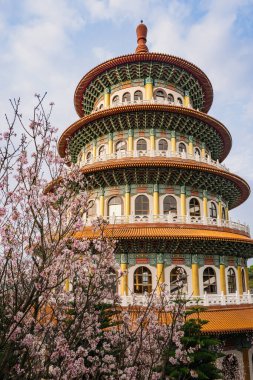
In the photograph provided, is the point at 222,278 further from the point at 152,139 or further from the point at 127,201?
the point at 152,139

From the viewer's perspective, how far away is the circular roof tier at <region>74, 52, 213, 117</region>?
85.0ft

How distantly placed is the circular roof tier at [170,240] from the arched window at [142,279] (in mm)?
1060

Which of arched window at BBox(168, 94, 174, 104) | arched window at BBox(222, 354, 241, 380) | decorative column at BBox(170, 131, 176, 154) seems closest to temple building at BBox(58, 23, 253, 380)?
decorative column at BBox(170, 131, 176, 154)

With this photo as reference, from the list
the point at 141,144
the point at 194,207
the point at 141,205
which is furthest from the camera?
the point at 141,144

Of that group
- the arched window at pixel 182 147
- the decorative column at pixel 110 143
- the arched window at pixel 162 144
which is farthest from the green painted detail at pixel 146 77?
the arched window at pixel 182 147

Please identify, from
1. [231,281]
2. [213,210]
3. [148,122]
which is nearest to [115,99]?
[148,122]

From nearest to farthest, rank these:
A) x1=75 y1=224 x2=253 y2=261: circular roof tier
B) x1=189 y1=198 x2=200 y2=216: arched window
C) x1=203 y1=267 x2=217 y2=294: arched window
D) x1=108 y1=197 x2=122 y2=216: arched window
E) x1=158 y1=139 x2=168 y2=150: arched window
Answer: x1=75 y1=224 x2=253 y2=261: circular roof tier < x1=203 y1=267 x2=217 y2=294: arched window < x1=108 y1=197 x2=122 y2=216: arched window < x1=189 y1=198 x2=200 y2=216: arched window < x1=158 y1=139 x2=168 y2=150: arched window

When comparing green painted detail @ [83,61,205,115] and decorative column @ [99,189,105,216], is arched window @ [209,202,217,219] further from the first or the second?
green painted detail @ [83,61,205,115]

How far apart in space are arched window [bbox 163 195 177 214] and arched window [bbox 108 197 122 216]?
2.81 meters

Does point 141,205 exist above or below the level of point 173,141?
below

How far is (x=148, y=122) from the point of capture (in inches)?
949

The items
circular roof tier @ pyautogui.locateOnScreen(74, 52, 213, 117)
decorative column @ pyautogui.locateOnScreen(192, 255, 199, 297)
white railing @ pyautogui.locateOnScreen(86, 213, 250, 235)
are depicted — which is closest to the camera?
decorative column @ pyautogui.locateOnScreen(192, 255, 199, 297)

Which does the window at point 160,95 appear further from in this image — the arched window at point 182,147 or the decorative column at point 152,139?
the arched window at point 182,147

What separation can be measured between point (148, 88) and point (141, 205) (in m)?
9.75
